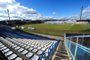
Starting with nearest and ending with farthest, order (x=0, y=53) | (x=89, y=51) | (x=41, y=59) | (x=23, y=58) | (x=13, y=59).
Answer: (x=89, y=51)
(x=41, y=59)
(x=13, y=59)
(x=23, y=58)
(x=0, y=53)

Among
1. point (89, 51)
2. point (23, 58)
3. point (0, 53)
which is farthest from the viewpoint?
point (0, 53)

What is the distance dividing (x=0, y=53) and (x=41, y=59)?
168 inches

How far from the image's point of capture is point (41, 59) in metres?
7.21

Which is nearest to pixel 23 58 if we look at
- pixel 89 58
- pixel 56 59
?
pixel 56 59

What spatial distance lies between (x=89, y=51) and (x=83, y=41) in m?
5.56

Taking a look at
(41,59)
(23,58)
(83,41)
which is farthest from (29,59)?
(83,41)

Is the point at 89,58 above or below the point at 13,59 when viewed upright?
above

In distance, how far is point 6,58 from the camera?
870 cm

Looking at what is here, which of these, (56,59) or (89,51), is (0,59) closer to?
(56,59)

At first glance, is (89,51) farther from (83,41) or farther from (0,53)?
(0,53)

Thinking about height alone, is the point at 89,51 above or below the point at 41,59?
above

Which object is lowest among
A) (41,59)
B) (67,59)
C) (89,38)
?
(67,59)

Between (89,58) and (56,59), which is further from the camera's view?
(56,59)

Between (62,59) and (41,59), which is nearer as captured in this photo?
(41,59)
